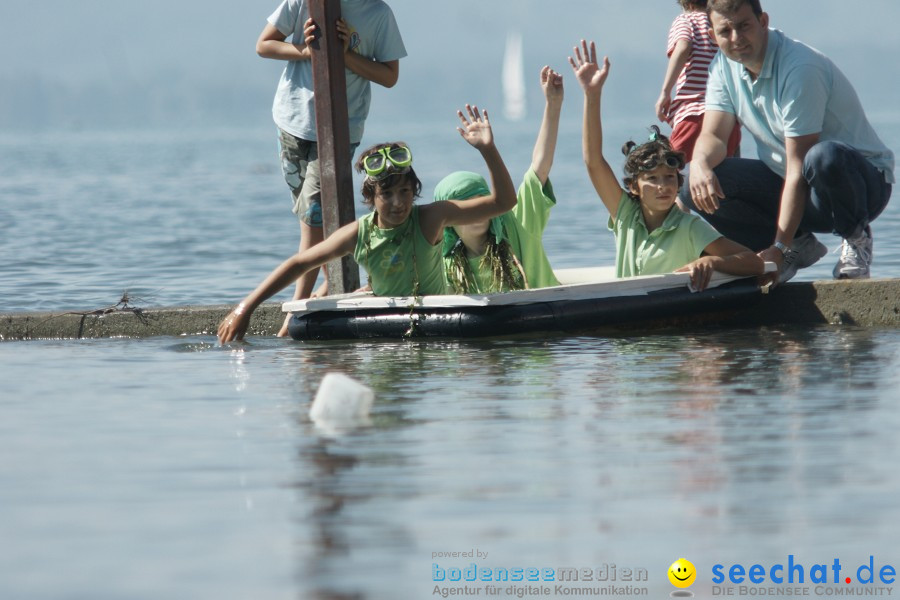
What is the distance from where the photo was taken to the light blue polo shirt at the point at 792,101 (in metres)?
7.73

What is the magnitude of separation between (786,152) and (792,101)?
316mm

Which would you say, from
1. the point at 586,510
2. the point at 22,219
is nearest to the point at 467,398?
the point at 586,510

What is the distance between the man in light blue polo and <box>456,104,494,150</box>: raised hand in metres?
1.22

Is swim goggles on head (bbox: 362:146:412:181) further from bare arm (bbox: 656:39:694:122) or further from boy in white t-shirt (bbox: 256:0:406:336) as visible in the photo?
bare arm (bbox: 656:39:694:122)

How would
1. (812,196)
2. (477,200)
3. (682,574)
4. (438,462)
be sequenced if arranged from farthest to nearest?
1. (812,196)
2. (477,200)
3. (438,462)
4. (682,574)

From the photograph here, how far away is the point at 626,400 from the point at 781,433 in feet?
2.83

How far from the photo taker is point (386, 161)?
744 cm

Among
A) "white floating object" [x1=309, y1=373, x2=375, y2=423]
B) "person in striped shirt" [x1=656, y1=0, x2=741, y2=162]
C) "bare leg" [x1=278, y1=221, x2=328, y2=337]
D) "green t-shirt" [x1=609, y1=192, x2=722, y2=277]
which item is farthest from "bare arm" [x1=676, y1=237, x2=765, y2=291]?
"white floating object" [x1=309, y1=373, x2=375, y2=423]

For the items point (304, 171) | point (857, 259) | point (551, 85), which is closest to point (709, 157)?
point (551, 85)

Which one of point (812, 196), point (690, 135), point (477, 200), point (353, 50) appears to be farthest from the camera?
point (690, 135)

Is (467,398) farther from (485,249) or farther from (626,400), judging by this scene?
(485,249)

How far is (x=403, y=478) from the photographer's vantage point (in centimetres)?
455

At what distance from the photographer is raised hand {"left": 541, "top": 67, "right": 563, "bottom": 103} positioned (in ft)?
26.4

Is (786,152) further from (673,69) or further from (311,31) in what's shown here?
(311,31)
